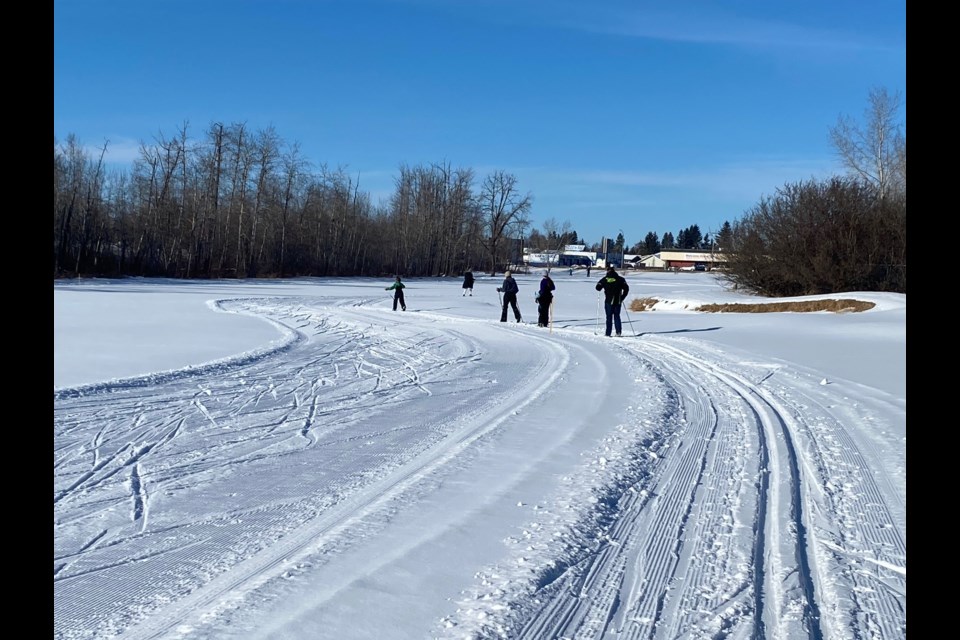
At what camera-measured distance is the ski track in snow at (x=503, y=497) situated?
3.61 metres

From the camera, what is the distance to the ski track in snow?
361cm

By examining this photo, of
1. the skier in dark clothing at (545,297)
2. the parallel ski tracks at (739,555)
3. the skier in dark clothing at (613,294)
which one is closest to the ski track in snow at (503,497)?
the parallel ski tracks at (739,555)

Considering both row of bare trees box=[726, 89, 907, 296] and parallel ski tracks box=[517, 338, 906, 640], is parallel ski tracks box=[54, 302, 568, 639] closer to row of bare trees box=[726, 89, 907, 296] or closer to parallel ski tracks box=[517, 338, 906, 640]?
parallel ski tracks box=[517, 338, 906, 640]

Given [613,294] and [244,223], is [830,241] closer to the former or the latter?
[613,294]

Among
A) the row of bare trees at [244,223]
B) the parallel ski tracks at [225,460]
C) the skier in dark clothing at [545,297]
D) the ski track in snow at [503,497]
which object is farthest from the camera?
the row of bare trees at [244,223]

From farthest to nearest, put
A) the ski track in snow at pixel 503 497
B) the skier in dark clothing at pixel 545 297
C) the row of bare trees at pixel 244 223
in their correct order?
the row of bare trees at pixel 244 223 → the skier in dark clothing at pixel 545 297 → the ski track in snow at pixel 503 497

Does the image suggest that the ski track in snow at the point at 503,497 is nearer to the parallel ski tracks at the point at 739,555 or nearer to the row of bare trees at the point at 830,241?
the parallel ski tracks at the point at 739,555

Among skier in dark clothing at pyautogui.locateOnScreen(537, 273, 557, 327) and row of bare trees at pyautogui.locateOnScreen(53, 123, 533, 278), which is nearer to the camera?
skier in dark clothing at pyautogui.locateOnScreen(537, 273, 557, 327)

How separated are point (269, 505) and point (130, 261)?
6110 centimetres

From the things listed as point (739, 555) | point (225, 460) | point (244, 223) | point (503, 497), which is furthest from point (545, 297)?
point (244, 223)

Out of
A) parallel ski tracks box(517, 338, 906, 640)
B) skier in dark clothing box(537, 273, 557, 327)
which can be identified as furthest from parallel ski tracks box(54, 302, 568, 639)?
skier in dark clothing box(537, 273, 557, 327)

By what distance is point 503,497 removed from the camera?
5.45m

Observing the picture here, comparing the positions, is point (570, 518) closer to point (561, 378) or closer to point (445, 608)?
point (445, 608)

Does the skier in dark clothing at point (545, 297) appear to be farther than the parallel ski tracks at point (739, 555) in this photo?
Yes
